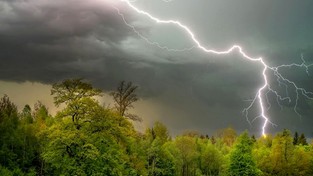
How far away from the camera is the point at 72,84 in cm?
3136

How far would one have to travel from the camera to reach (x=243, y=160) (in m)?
66.8

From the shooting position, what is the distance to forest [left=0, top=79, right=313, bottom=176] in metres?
29.8

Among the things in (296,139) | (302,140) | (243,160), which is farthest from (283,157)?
(296,139)

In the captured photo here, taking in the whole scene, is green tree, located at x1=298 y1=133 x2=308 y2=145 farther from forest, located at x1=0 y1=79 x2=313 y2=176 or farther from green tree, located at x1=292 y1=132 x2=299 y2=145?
forest, located at x1=0 y1=79 x2=313 y2=176

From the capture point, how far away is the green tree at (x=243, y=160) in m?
66.1

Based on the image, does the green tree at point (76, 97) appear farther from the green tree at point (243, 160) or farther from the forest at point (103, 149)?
the green tree at point (243, 160)

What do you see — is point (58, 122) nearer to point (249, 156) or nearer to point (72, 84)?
point (72, 84)

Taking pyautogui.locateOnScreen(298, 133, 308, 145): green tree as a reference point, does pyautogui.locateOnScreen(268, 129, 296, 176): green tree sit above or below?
below

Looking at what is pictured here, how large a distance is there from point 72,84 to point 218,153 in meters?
62.9

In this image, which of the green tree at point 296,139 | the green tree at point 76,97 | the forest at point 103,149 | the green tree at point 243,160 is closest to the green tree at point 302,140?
the green tree at point 296,139

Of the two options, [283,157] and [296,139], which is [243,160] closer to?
[283,157]

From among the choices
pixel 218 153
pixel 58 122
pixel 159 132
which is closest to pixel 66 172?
pixel 58 122

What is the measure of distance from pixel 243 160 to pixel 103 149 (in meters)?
40.0

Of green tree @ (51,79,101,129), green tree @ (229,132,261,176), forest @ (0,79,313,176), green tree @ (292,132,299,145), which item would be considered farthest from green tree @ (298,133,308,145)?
green tree @ (51,79,101,129)
